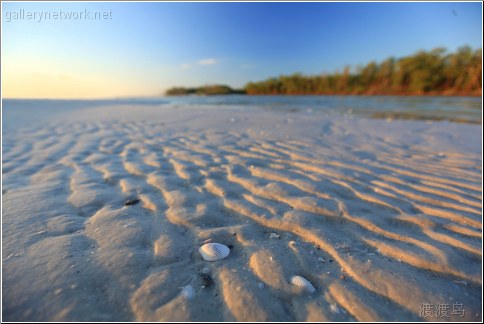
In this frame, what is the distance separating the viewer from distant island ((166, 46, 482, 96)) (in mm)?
36250

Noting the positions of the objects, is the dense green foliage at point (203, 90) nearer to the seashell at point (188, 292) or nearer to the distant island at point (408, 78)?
the distant island at point (408, 78)

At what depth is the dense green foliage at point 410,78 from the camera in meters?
→ 36.3

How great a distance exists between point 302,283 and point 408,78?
56.1 m

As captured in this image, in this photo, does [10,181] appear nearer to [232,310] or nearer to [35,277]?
[35,277]

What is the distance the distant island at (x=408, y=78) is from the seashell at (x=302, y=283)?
40140 millimetres

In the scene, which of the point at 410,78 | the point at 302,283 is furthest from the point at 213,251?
the point at 410,78

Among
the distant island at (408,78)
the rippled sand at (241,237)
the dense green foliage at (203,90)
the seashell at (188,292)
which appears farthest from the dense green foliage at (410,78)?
the seashell at (188,292)

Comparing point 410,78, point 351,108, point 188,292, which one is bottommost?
point 351,108

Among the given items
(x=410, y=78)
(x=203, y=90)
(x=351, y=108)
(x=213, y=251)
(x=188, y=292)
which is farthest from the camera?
(x=203, y=90)

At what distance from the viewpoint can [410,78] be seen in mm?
44719

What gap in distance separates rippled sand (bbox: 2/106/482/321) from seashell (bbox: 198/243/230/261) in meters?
0.04

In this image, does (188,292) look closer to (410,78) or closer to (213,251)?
(213,251)

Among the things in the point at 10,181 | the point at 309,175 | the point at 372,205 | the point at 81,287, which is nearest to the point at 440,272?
the point at 372,205

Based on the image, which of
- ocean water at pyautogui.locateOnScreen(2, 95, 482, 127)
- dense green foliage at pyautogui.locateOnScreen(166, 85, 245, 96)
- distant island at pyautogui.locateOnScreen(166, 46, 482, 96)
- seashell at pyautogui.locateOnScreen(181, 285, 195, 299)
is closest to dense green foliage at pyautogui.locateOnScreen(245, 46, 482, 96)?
distant island at pyautogui.locateOnScreen(166, 46, 482, 96)
